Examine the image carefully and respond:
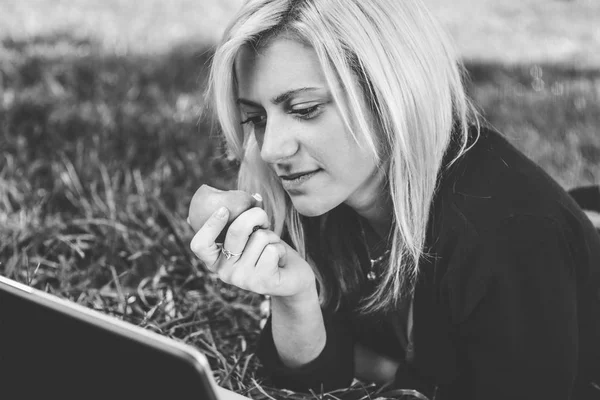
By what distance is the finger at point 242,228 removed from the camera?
1.64m

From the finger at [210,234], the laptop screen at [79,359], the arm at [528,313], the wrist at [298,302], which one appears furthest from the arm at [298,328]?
the laptop screen at [79,359]

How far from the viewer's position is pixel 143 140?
375cm

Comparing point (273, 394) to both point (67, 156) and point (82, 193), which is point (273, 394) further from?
point (67, 156)

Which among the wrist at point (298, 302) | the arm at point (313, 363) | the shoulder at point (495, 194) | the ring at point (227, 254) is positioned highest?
the shoulder at point (495, 194)

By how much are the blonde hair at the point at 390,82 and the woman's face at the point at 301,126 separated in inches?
1.3

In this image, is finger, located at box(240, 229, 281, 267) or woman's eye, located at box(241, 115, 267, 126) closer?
finger, located at box(240, 229, 281, 267)

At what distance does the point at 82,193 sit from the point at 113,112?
86 centimetres

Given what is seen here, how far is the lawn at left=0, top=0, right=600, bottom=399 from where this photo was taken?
260 cm

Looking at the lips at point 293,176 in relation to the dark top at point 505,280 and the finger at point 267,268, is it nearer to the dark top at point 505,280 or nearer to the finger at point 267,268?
the finger at point 267,268

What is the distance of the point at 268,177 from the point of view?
2.14 m

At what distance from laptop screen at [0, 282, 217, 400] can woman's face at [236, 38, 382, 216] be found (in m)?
0.84

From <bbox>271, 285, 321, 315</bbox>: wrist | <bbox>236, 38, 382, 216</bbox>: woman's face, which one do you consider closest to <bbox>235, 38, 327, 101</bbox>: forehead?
<bbox>236, 38, 382, 216</bbox>: woman's face

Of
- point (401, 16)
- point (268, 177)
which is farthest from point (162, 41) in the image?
point (401, 16)

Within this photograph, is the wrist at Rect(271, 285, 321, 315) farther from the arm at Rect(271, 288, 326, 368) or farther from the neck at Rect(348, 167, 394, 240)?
the neck at Rect(348, 167, 394, 240)
